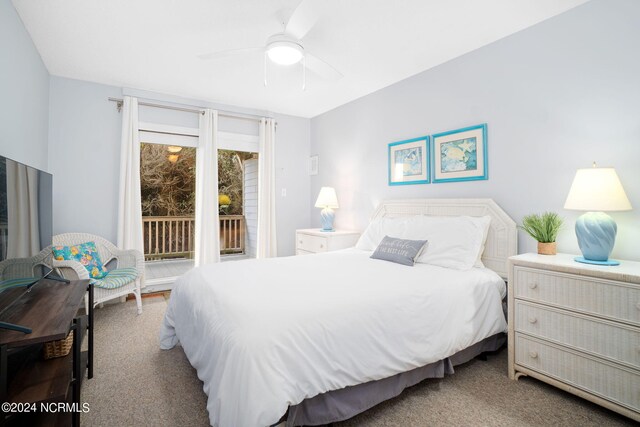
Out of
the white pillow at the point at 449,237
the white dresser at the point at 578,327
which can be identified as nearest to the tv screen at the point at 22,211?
the white pillow at the point at 449,237

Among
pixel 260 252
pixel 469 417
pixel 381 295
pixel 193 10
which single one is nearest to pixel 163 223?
pixel 260 252

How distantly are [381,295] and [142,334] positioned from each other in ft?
7.56

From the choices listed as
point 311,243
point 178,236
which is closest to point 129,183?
point 178,236

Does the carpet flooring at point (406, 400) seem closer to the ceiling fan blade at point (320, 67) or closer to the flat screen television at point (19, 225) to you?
the flat screen television at point (19, 225)

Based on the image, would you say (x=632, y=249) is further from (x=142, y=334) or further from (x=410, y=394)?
(x=142, y=334)

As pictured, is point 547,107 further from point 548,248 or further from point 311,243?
point 311,243

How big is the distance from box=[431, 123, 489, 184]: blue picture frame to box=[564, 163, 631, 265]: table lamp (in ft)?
2.92

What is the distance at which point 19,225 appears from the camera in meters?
1.67

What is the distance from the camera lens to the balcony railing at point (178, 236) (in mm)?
5426

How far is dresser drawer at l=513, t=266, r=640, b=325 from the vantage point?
1.70 m

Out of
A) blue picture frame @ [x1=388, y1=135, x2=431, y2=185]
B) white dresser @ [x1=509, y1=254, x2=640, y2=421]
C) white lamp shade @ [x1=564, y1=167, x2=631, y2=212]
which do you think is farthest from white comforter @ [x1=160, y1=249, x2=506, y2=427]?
blue picture frame @ [x1=388, y1=135, x2=431, y2=185]

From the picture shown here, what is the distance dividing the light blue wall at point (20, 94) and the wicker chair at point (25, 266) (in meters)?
0.78

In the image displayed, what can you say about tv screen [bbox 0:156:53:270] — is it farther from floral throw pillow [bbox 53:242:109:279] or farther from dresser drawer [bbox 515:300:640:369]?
dresser drawer [bbox 515:300:640:369]

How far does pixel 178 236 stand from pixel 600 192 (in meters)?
5.60
